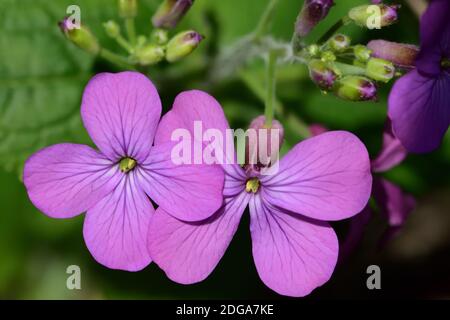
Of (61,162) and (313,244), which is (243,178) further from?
(61,162)

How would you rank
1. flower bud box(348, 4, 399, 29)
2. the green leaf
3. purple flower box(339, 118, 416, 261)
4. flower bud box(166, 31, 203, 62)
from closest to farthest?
flower bud box(348, 4, 399, 29) < flower bud box(166, 31, 203, 62) < purple flower box(339, 118, 416, 261) < the green leaf

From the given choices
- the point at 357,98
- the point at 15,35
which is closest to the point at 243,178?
the point at 357,98

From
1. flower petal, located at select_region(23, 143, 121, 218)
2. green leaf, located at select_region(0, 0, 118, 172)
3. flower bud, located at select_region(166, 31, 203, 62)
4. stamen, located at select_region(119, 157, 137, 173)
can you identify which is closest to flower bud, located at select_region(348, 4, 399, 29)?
flower bud, located at select_region(166, 31, 203, 62)

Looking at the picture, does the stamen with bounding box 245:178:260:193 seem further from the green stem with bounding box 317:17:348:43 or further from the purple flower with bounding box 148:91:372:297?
the green stem with bounding box 317:17:348:43

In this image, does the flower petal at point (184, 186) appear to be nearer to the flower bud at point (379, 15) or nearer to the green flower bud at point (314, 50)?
the green flower bud at point (314, 50)

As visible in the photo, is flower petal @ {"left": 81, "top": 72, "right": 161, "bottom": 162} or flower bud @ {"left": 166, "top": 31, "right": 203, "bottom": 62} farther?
flower bud @ {"left": 166, "top": 31, "right": 203, "bottom": 62}

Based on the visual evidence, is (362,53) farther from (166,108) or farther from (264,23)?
(166,108)
